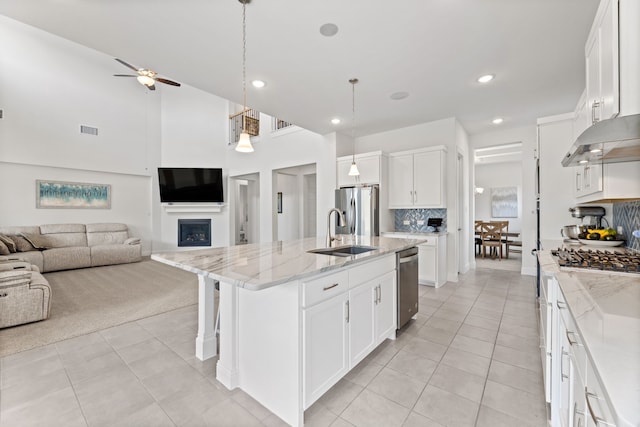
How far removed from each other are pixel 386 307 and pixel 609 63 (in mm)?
2170

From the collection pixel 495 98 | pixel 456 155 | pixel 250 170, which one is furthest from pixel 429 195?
pixel 250 170

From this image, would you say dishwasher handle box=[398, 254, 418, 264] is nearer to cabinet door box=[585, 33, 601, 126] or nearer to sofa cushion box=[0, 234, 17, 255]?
cabinet door box=[585, 33, 601, 126]

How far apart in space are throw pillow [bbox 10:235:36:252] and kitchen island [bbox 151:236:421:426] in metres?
5.46

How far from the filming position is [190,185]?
7.45 metres

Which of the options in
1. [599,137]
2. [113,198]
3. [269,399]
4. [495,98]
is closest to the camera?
[599,137]

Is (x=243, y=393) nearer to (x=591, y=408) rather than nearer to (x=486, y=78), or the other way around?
(x=591, y=408)

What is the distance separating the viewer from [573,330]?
40.9 inches

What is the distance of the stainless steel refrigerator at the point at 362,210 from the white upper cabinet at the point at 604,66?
2.94m

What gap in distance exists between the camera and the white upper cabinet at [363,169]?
15.5 ft

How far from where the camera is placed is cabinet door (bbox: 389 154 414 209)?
4695 millimetres

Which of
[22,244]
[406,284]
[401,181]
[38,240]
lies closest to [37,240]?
[38,240]

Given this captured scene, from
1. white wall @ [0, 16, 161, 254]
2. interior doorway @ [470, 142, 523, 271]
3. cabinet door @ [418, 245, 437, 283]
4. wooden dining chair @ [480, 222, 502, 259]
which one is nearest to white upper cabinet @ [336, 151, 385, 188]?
cabinet door @ [418, 245, 437, 283]

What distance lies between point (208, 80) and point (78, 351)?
3008mm

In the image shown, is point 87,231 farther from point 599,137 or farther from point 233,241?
point 599,137
